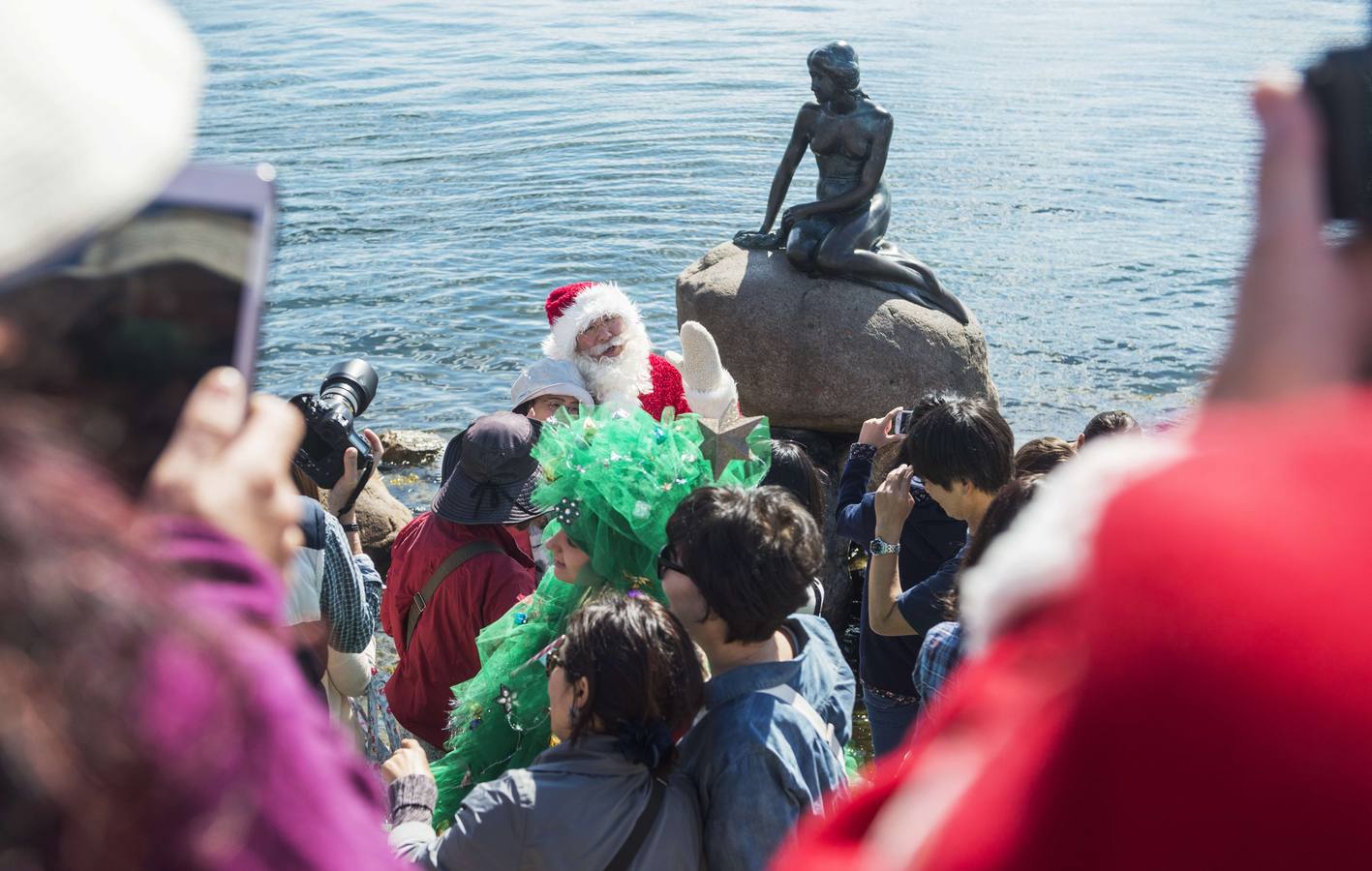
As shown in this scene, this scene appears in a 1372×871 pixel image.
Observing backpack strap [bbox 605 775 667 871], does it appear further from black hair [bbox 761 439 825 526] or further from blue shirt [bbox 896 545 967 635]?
black hair [bbox 761 439 825 526]

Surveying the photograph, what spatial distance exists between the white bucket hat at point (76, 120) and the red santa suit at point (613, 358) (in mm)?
4366

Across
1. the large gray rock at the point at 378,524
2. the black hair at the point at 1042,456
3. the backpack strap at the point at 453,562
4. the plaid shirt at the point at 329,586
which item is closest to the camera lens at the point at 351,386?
the backpack strap at the point at 453,562

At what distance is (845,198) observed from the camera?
26.6 ft

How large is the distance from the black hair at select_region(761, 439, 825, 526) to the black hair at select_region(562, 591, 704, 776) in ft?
5.20

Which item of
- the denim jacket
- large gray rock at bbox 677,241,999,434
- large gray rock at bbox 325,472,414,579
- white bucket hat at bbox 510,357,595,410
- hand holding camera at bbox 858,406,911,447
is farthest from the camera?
large gray rock at bbox 677,241,999,434

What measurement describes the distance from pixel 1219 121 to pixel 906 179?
7.49m

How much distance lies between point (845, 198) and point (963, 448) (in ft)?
16.2

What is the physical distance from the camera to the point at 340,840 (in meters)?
0.65

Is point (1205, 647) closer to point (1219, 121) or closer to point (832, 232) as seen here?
point (832, 232)

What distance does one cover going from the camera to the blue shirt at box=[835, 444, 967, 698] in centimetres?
380

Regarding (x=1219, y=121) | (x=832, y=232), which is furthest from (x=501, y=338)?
(x=1219, y=121)

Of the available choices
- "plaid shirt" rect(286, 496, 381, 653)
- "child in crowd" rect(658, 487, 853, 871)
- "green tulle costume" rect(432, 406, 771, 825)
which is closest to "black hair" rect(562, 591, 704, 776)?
"child in crowd" rect(658, 487, 853, 871)

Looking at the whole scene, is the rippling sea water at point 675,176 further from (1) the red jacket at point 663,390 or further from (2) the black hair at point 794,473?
(2) the black hair at point 794,473

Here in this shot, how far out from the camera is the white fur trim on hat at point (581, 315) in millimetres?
5242
